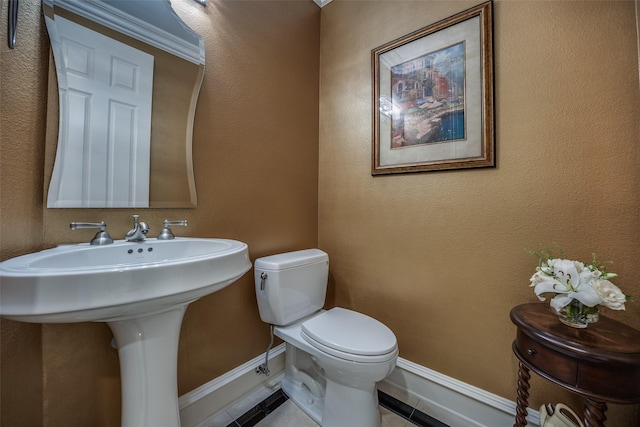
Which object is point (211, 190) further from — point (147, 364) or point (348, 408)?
point (348, 408)

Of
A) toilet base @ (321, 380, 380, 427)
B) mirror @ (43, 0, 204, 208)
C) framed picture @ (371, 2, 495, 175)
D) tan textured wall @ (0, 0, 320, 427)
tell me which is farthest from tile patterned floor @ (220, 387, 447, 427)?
framed picture @ (371, 2, 495, 175)

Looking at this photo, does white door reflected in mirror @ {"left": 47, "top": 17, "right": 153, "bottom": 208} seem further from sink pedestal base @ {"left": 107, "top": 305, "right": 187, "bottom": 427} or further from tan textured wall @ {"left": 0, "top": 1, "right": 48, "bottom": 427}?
sink pedestal base @ {"left": 107, "top": 305, "right": 187, "bottom": 427}

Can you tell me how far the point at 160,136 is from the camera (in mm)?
1116

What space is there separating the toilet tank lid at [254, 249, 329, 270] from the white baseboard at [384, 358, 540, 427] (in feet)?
2.42

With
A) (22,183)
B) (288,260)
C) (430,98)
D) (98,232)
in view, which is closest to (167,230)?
(98,232)

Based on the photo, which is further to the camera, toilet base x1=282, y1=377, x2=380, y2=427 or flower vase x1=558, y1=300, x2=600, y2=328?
toilet base x1=282, y1=377, x2=380, y2=427

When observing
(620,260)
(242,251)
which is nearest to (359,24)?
(242,251)

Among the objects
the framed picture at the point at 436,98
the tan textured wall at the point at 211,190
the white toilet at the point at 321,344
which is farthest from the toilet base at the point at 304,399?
the framed picture at the point at 436,98

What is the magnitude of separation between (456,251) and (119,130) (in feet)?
5.16

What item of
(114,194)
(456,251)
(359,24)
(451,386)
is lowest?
(451,386)

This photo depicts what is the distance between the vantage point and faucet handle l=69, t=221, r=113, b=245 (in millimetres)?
880

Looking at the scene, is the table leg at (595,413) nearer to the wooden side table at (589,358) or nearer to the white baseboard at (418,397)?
the wooden side table at (589,358)

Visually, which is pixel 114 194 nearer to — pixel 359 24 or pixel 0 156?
pixel 0 156

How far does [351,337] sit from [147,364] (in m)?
0.76
